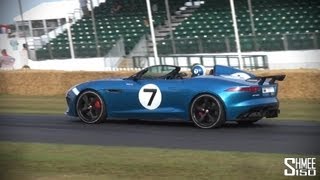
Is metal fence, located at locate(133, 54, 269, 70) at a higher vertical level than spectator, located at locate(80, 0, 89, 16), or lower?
lower

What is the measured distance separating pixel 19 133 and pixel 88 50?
13.3m

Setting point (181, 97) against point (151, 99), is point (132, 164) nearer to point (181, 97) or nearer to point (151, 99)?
point (181, 97)

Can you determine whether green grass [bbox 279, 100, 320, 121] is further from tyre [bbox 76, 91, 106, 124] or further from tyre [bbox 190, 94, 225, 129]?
tyre [bbox 76, 91, 106, 124]

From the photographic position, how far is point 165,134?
6914 millimetres

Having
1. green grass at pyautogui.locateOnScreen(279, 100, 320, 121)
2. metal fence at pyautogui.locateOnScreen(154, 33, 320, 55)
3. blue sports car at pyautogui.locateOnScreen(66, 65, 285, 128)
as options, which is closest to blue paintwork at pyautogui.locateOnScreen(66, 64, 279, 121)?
blue sports car at pyautogui.locateOnScreen(66, 65, 285, 128)

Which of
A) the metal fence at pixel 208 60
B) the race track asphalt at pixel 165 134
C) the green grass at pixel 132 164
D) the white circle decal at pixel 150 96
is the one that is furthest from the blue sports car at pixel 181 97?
→ the metal fence at pixel 208 60

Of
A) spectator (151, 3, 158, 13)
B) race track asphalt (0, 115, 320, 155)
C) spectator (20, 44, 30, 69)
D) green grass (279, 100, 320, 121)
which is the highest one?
spectator (151, 3, 158, 13)

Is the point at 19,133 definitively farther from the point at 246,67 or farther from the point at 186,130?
the point at 246,67

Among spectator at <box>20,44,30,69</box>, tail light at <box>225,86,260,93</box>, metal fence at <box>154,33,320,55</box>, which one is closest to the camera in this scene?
tail light at <box>225,86,260,93</box>

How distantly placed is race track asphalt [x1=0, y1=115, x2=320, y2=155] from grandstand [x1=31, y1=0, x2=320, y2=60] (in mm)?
8649

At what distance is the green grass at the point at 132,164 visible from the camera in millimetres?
3930

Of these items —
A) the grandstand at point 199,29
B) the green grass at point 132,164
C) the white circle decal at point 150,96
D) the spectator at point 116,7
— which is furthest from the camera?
the spectator at point 116,7

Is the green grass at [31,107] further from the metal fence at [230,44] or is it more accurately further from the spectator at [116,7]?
the spectator at [116,7]

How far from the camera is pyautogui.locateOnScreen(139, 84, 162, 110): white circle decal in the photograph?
7.56 meters
